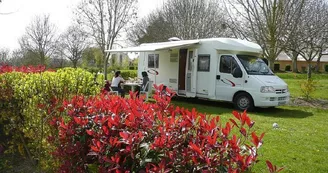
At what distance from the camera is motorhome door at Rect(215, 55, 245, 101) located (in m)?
10.7

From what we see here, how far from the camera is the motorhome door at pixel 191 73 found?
38.4ft

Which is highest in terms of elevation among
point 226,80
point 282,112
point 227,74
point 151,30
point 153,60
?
point 151,30

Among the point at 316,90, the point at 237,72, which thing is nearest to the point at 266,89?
the point at 237,72

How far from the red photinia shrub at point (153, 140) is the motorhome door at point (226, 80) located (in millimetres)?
8263

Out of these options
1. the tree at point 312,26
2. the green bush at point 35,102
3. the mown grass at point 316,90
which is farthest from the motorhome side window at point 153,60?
the green bush at point 35,102

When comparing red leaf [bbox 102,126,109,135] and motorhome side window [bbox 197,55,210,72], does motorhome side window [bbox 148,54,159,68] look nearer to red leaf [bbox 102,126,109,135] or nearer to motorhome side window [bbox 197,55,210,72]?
motorhome side window [bbox 197,55,210,72]

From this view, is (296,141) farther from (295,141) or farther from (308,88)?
(308,88)

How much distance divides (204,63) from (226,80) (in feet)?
3.81

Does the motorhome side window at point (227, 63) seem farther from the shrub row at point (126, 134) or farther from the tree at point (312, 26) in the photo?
the shrub row at point (126, 134)

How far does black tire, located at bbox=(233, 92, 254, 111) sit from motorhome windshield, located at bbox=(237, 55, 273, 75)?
2.76ft

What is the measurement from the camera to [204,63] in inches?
454

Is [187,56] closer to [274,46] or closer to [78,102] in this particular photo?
[274,46]

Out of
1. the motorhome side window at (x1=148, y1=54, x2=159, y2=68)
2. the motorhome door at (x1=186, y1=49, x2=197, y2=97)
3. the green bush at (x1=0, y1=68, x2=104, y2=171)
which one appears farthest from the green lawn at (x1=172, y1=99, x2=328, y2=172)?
the motorhome side window at (x1=148, y1=54, x2=159, y2=68)

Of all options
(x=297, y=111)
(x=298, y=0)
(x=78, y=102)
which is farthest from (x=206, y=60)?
(x=78, y=102)
